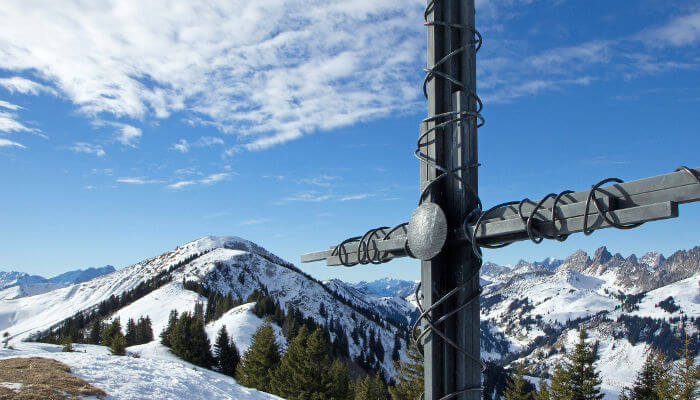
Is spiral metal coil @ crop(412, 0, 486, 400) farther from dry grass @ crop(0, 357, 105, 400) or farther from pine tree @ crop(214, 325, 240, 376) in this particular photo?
pine tree @ crop(214, 325, 240, 376)

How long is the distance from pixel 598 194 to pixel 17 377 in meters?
18.9

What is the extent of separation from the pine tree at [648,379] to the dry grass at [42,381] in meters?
32.6

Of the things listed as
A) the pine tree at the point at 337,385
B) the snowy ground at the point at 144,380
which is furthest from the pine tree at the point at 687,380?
the snowy ground at the point at 144,380

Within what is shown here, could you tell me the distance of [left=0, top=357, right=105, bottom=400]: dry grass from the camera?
12.8 metres

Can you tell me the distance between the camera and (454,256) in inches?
117

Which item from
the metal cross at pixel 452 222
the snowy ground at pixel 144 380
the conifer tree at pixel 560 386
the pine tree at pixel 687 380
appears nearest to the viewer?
the metal cross at pixel 452 222

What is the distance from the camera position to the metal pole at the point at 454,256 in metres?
2.92

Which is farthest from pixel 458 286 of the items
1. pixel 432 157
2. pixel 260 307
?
pixel 260 307

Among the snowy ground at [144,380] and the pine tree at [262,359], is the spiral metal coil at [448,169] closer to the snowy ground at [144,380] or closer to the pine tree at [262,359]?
the snowy ground at [144,380]

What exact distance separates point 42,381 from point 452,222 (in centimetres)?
1709

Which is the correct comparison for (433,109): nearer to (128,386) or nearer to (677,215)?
(677,215)

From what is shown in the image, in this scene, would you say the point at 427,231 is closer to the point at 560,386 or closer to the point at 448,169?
the point at 448,169

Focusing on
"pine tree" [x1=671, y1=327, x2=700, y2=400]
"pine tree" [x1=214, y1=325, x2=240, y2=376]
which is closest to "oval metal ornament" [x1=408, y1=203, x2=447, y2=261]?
"pine tree" [x1=671, y1=327, x2=700, y2=400]

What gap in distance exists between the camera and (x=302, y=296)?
188m
